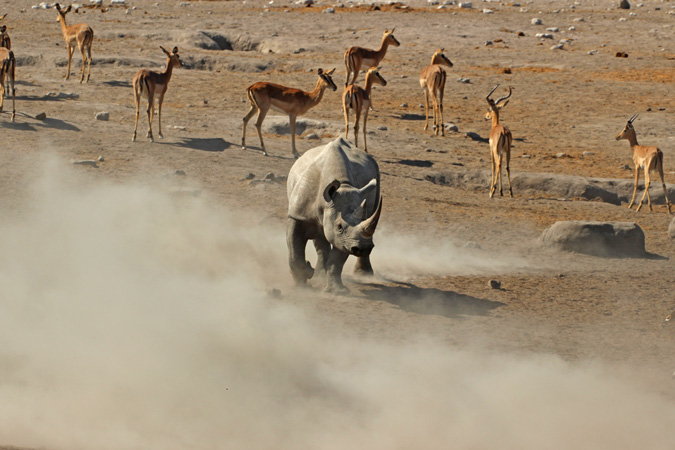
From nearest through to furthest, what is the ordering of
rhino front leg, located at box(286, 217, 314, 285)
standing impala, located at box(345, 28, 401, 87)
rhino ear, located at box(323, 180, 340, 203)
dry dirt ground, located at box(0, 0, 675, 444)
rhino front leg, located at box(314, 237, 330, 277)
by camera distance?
rhino ear, located at box(323, 180, 340, 203), dry dirt ground, located at box(0, 0, 675, 444), rhino front leg, located at box(286, 217, 314, 285), rhino front leg, located at box(314, 237, 330, 277), standing impala, located at box(345, 28, 401, 87)

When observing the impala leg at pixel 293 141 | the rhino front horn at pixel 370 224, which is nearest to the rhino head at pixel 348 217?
the rhino front horn at pixel 370 224

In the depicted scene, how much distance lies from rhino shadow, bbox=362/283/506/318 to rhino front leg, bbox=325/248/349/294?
13.2 inches

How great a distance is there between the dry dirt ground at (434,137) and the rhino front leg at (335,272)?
0.17m

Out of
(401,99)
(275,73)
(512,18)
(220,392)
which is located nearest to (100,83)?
(275,73)

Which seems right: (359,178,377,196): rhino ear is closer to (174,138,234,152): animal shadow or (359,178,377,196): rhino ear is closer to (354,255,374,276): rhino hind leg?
(354,255,374,276): rhino hind leg

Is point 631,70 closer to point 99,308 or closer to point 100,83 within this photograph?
point 100,83

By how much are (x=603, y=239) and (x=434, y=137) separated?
856 cm

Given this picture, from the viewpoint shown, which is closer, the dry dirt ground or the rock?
the dry dirt ground

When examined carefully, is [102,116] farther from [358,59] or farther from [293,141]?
[358,59]

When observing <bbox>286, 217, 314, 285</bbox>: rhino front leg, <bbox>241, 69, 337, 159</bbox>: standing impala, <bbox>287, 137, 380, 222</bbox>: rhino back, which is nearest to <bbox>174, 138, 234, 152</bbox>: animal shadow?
<bbox>241, 69, 337, 159</bbox>: standing impala

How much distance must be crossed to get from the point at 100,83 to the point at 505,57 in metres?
14.1

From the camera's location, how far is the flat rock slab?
55.1 ft

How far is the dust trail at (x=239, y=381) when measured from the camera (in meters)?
7.07

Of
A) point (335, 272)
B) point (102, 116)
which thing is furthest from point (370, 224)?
point (102, 116)
